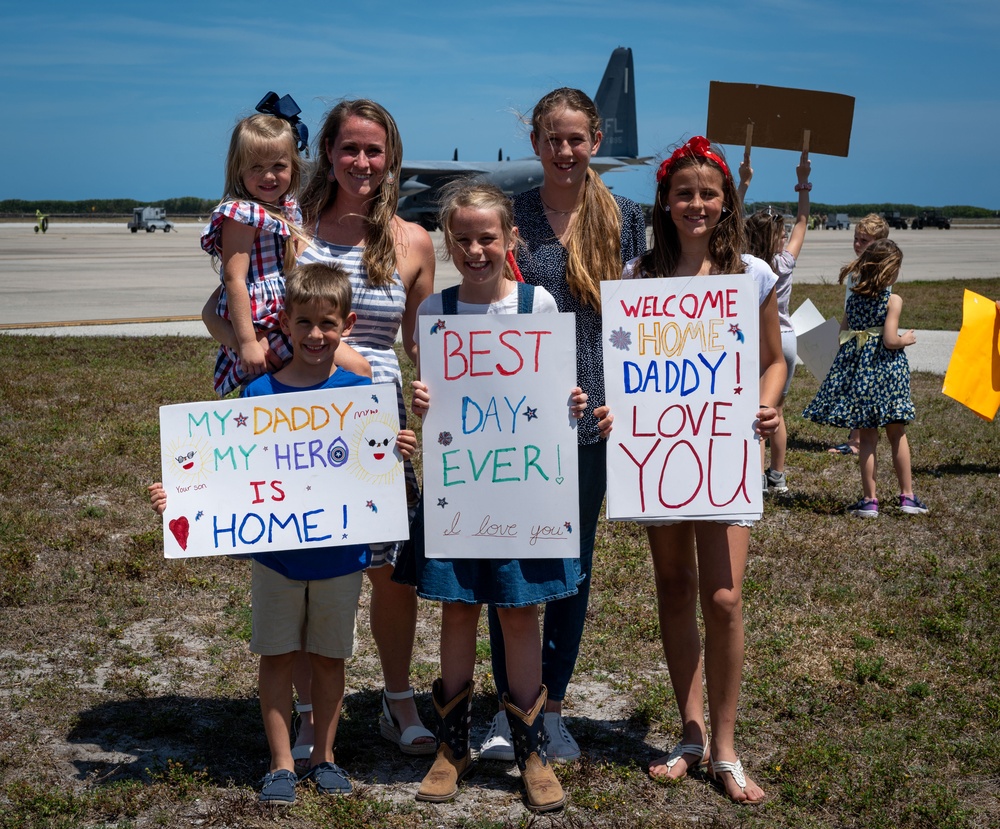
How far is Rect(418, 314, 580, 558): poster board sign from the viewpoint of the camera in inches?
122

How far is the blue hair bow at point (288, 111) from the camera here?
11.2 feet

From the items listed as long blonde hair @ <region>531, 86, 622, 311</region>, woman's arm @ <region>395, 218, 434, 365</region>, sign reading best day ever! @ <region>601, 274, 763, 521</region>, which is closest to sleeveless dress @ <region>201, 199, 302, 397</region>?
woman's arm @ <region>395, 218, 434, 365</region>

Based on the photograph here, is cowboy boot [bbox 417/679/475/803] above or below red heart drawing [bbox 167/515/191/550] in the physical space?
below

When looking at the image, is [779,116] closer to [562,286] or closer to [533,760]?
[562,286]

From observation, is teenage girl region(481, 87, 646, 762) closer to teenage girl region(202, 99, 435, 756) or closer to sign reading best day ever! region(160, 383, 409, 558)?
teenage girl region(202, 99, 435, 756)

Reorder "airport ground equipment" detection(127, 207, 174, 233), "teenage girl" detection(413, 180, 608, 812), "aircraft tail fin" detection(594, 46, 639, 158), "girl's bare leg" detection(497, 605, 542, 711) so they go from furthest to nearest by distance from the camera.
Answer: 1. "airport ground equipment" detection(127, 207, 174, 233)
2. "aircraft tail fin" detection(594, 46, 639, 158)
3. "girl's bare leg" detection(497, 605, 542, 711)
4. "teenage girl" detection(413, 180, 608, 812)

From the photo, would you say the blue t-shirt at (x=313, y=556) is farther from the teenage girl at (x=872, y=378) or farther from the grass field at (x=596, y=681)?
the teenage girl at (x=872, y=378)

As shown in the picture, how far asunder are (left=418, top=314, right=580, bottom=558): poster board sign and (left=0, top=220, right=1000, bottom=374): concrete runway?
0.51 m

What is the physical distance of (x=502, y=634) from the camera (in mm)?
3402

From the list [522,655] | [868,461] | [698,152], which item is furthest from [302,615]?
[868,461]

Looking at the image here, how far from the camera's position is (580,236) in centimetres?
326

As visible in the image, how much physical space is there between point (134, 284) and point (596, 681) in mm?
20570

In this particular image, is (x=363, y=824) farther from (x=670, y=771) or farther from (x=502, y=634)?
(x=670, y=771)

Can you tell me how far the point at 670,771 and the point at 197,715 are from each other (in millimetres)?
1851
